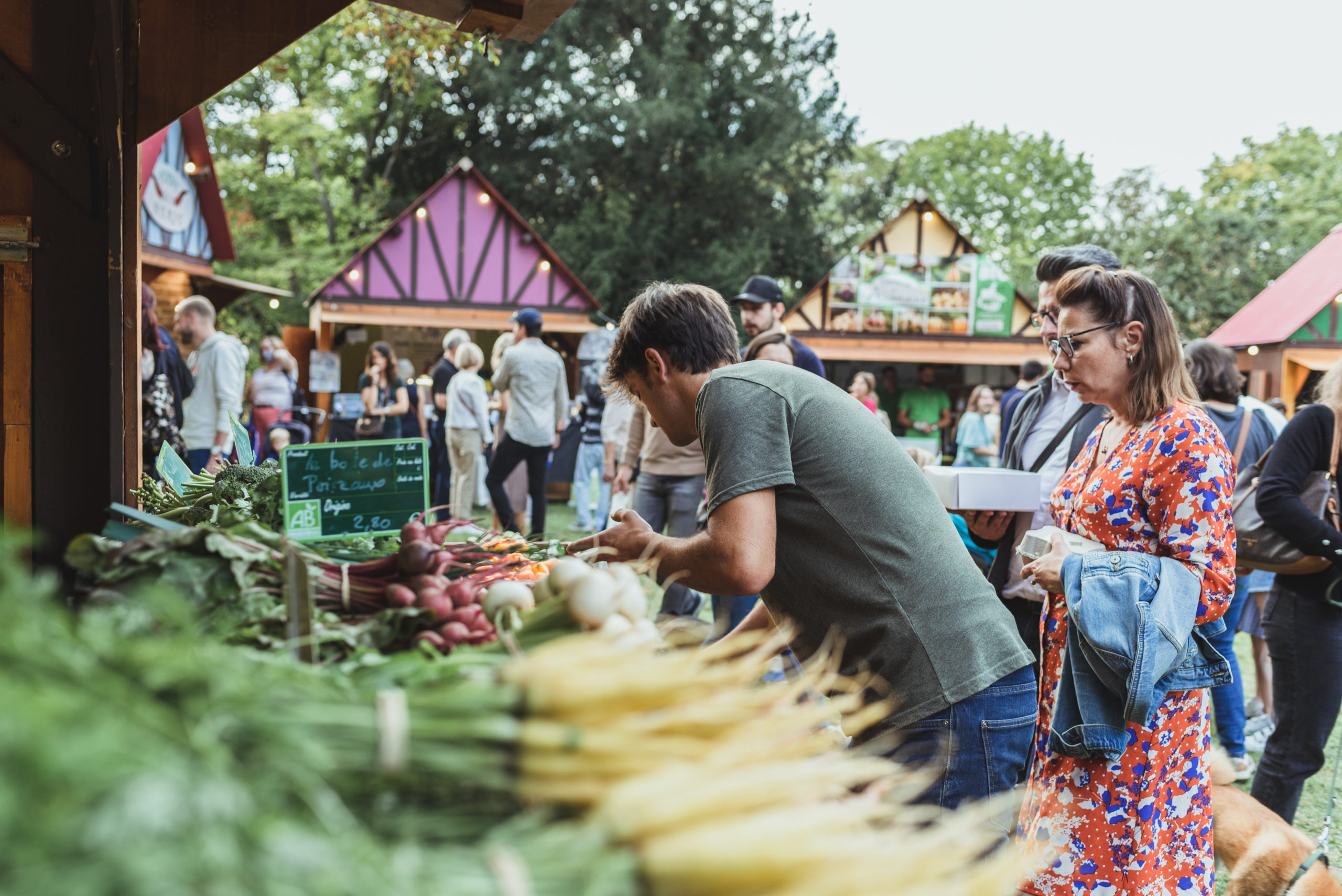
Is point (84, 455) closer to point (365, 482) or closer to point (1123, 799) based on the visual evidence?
point (365, 482)

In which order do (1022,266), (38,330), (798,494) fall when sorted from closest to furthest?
(798,494)
(38,330)
(1022,266)

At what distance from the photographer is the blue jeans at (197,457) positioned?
5840mm

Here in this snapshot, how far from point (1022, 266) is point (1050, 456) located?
112ft

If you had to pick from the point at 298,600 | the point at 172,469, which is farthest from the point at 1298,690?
the point at 172,469

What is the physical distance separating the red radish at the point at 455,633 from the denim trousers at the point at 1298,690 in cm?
311

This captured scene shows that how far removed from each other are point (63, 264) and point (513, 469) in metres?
5.48

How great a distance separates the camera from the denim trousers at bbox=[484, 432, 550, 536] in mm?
7422

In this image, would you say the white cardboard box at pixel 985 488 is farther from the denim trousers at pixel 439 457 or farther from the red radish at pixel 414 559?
the denim trousers at pixel 439 457

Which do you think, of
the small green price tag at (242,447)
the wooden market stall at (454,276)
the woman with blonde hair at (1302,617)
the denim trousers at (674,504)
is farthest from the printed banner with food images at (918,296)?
the small green price tag at (242,447)

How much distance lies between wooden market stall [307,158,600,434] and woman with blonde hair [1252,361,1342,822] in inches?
499

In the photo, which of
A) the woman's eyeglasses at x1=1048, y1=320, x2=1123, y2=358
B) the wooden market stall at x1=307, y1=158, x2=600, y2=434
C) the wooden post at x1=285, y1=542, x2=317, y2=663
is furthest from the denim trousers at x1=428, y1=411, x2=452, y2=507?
the wooden post at x1=285, y1=542, x2=317, y2=663

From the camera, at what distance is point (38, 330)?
2.14 m

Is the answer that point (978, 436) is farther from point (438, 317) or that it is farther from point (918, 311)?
point (438, 317)

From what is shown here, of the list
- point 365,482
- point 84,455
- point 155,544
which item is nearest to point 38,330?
point 84,455
